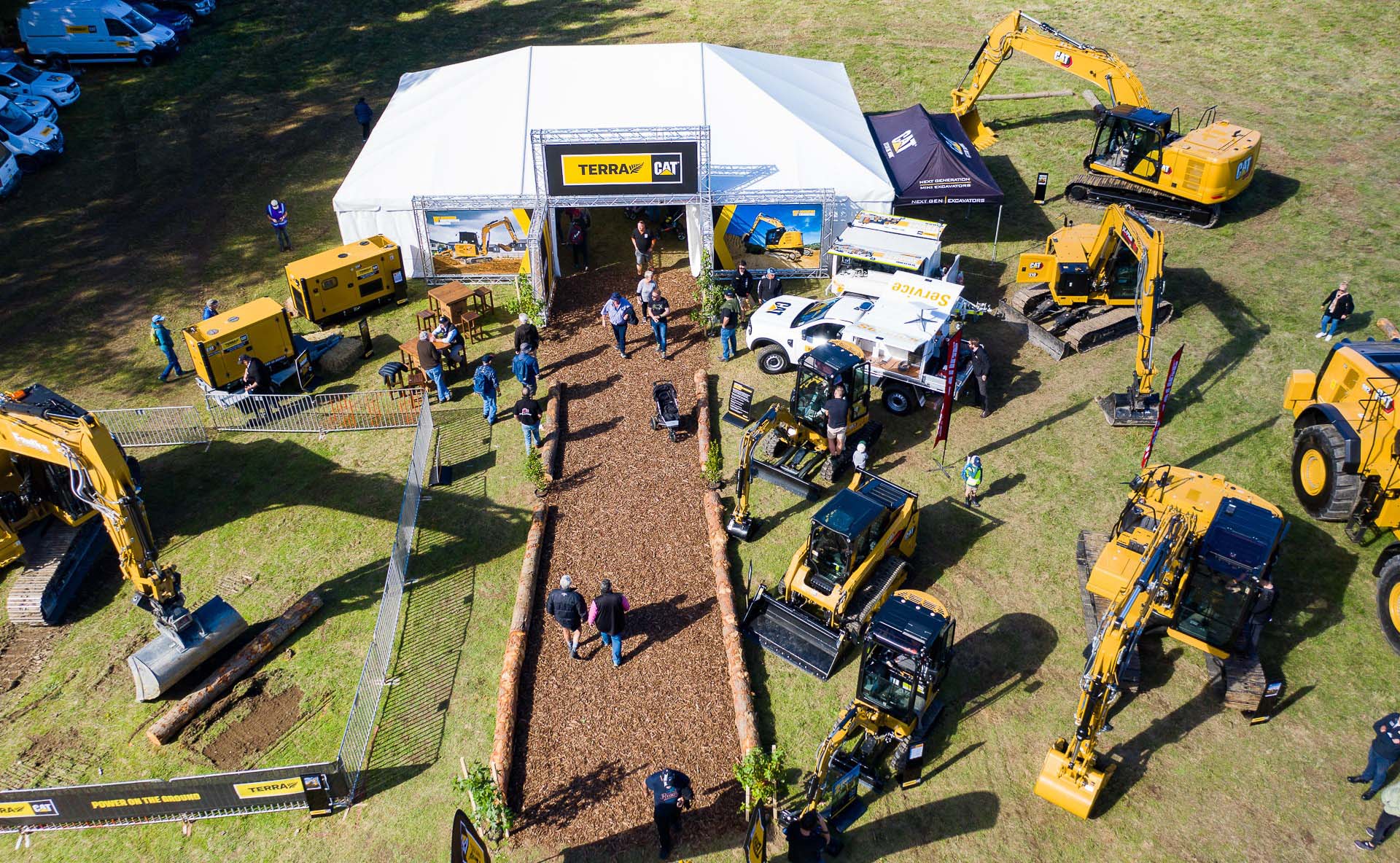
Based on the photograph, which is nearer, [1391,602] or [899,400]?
[1391,602]

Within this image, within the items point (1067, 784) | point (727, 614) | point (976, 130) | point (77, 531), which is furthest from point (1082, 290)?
point (77, 531)

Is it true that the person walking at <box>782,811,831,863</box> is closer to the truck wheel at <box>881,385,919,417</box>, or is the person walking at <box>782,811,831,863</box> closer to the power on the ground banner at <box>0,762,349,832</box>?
the power on the ground banner at <box>0,762,349,832</box>

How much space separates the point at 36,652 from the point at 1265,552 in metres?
19.7

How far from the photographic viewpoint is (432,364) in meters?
20.8

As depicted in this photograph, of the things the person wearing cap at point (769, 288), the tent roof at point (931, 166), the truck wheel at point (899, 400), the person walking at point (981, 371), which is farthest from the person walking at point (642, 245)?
the person walking at point (981, 371)

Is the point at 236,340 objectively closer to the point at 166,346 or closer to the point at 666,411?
the point at 166,346

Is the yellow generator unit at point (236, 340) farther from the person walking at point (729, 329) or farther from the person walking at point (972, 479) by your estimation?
the person walking at point (972, 479)

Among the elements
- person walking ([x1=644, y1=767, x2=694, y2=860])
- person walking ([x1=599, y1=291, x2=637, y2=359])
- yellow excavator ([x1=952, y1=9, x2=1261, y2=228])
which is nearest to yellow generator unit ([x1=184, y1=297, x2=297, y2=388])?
person walking ([x1=599, y1=291, x2=637, y2=359])

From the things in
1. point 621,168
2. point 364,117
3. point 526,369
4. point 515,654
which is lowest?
point 515,654

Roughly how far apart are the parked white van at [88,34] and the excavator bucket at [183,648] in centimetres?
3321

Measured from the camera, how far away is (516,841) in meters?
12.6

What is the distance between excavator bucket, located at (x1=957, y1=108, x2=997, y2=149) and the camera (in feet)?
101

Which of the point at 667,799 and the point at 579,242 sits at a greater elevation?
the point at 579,242

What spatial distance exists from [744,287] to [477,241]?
24.3 ft
